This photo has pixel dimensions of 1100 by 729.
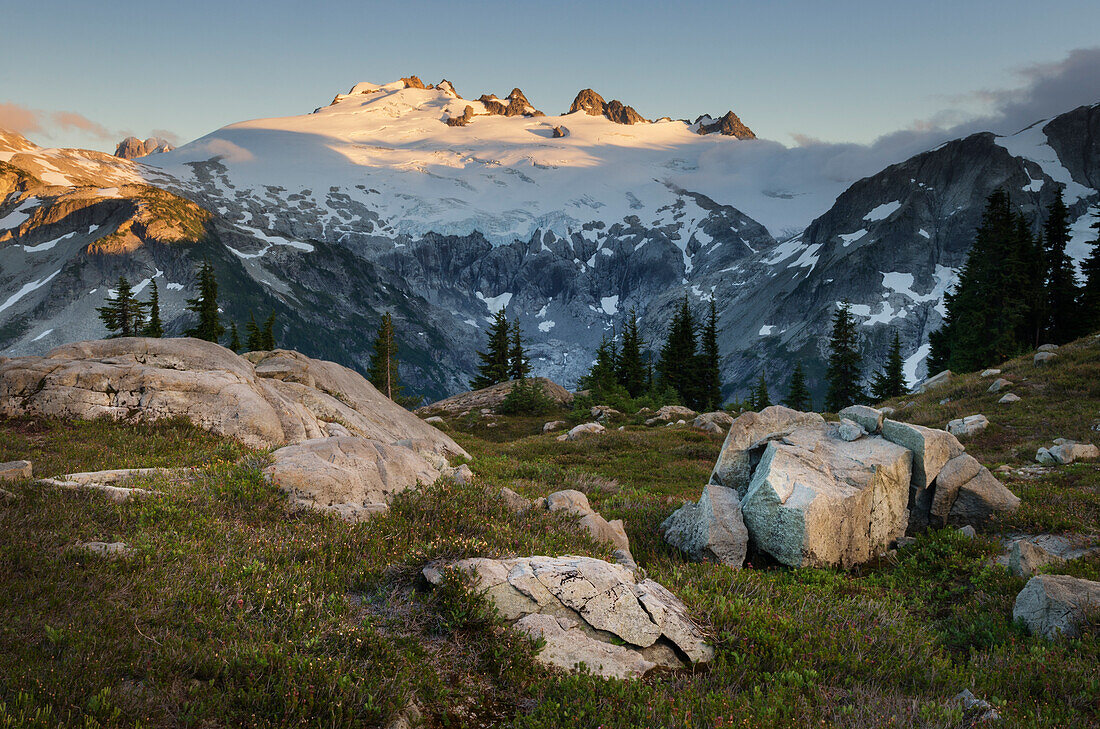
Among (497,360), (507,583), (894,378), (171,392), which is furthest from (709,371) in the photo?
(507,583)

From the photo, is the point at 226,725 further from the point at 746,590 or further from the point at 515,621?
the point at 746,590

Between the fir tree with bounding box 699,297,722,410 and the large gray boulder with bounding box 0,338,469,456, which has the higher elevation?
the large gray boulder with bounding box 0,338,469,456

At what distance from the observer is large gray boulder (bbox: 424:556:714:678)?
620 centimetres

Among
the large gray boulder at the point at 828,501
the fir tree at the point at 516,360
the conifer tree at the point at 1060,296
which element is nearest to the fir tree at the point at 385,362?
the fir tree at the point at 516,360

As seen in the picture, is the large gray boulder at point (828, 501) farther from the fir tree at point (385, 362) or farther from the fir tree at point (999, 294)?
the fir tree at point (385, 362)

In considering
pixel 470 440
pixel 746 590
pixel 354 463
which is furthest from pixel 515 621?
pixel 470 440

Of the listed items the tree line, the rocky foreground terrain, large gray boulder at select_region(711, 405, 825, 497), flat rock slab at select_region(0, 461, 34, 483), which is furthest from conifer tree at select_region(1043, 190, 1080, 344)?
the tree line

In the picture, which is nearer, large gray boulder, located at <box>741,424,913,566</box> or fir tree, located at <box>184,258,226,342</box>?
large gray boulder, located at <box>741,424,913,566</box>

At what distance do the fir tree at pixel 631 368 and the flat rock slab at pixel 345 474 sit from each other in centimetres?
6542

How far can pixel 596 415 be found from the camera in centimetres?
4894

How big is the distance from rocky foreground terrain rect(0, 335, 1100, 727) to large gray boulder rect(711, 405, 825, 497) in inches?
3.5

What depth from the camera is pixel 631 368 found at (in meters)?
77.2

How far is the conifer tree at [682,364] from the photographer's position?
241ft

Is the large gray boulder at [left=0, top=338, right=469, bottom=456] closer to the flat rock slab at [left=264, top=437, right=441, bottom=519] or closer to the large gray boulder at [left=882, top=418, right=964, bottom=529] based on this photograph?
the flat rock slab at [left=264, top=437, right=441, bottom=519]
